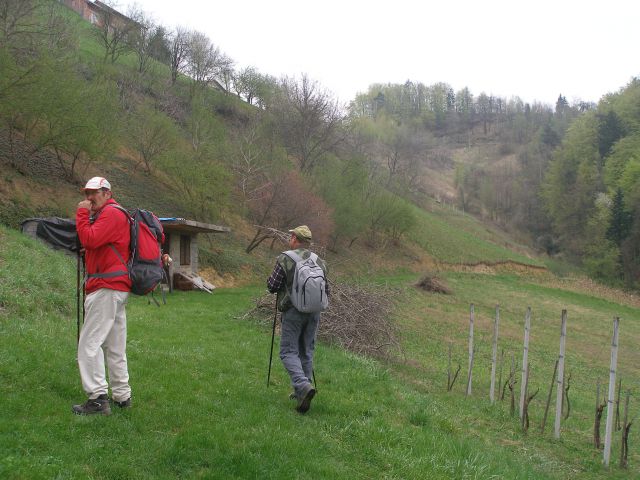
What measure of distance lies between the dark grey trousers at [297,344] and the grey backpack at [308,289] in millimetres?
262

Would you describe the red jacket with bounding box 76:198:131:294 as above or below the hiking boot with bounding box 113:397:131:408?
above

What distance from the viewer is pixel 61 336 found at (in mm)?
7766

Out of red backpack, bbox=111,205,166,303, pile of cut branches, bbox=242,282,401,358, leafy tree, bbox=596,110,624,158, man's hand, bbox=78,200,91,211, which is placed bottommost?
pile of cut branches, bbox=242,282,401,358

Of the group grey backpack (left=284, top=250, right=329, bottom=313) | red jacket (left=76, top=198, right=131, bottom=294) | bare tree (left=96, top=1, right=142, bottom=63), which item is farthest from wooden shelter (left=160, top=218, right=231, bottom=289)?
bare tree (left=96, top=1, right=142, bottom=63)

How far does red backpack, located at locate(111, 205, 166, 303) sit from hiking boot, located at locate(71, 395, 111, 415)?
3.20ft

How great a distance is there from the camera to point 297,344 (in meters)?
6.17

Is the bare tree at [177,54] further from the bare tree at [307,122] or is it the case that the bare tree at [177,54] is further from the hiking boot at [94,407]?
the hiking boot at [94,407]

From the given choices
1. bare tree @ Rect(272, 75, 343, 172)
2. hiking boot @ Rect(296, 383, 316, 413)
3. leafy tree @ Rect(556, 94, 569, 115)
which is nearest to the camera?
hiking boot @ Rect(296, 383, 316, 413)

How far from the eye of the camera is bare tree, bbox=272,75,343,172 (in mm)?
44938

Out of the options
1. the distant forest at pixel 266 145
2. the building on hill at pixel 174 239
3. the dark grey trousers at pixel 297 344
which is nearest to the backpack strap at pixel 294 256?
the dark grey trousers at pixel 297 344

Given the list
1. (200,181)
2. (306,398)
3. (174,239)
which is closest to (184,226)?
(174,239)

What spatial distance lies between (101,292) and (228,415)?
68.3 inches

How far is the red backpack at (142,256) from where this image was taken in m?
4.94

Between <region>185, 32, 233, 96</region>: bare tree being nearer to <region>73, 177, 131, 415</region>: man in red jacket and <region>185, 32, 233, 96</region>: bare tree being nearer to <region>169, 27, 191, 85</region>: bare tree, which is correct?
<region>169, 27, 191, 85</region>: bare tree
